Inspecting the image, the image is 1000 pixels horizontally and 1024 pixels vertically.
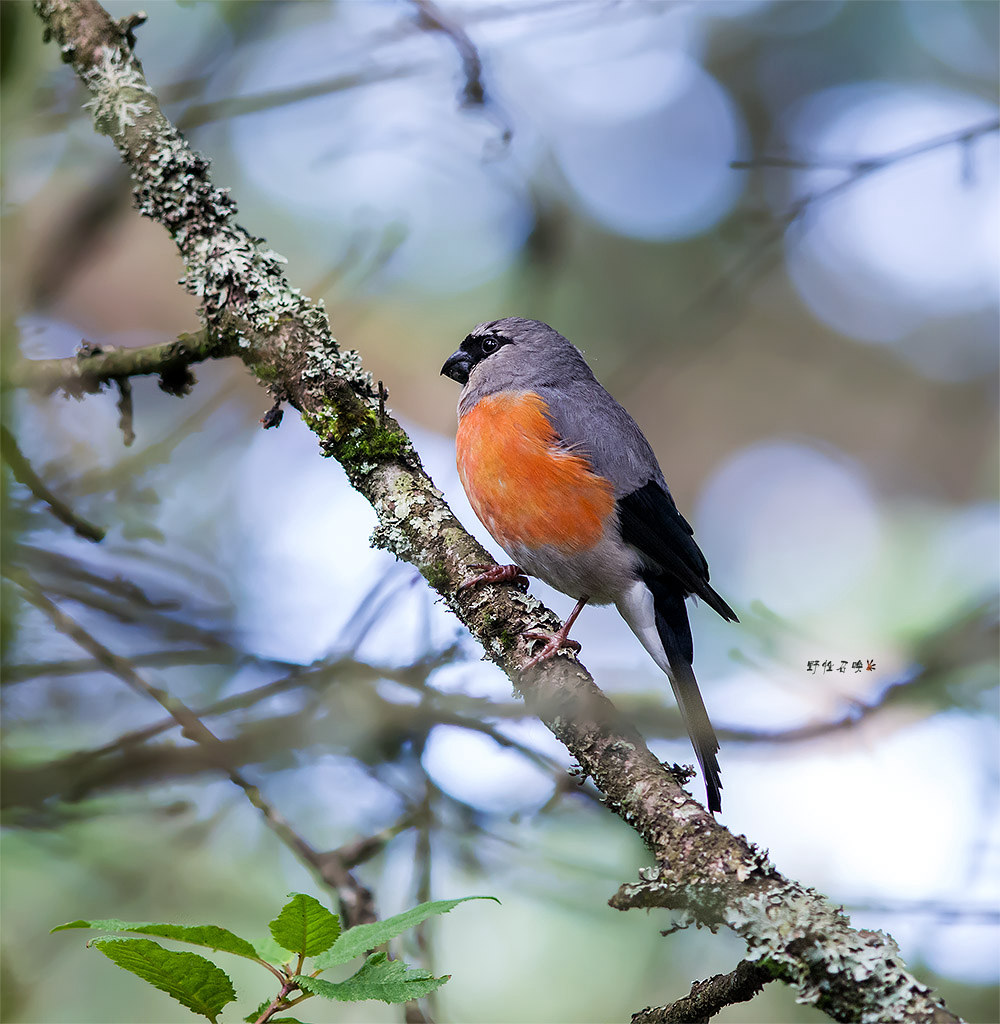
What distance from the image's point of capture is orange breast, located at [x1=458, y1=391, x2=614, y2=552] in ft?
10.8

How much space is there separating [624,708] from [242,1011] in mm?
2333

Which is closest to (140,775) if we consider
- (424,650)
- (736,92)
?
(424,650)

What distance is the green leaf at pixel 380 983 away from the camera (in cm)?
126

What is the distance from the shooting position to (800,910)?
1.54 metres

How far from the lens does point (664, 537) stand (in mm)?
3215

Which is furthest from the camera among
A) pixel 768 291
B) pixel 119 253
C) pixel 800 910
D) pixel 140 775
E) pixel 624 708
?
pixel 768 291

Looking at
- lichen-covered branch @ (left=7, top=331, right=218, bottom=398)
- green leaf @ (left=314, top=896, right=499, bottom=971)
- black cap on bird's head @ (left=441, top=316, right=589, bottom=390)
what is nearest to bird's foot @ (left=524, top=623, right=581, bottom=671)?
green leaf @ (left=314, top=896, right=499, bottom=971)

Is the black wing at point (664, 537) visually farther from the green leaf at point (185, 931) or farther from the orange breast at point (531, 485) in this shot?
the green leaf at point (185, 931)

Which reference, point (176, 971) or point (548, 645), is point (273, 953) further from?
point (548, 645)

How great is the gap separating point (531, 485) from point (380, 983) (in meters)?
2.15

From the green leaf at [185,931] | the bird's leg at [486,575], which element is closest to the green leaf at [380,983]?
the green leaf at [185,931]

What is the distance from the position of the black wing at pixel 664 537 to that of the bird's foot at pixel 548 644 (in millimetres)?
866

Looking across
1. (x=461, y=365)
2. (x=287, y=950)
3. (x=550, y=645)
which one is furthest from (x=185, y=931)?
(x=461, y=365)

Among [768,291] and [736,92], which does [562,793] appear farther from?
[736,92]
